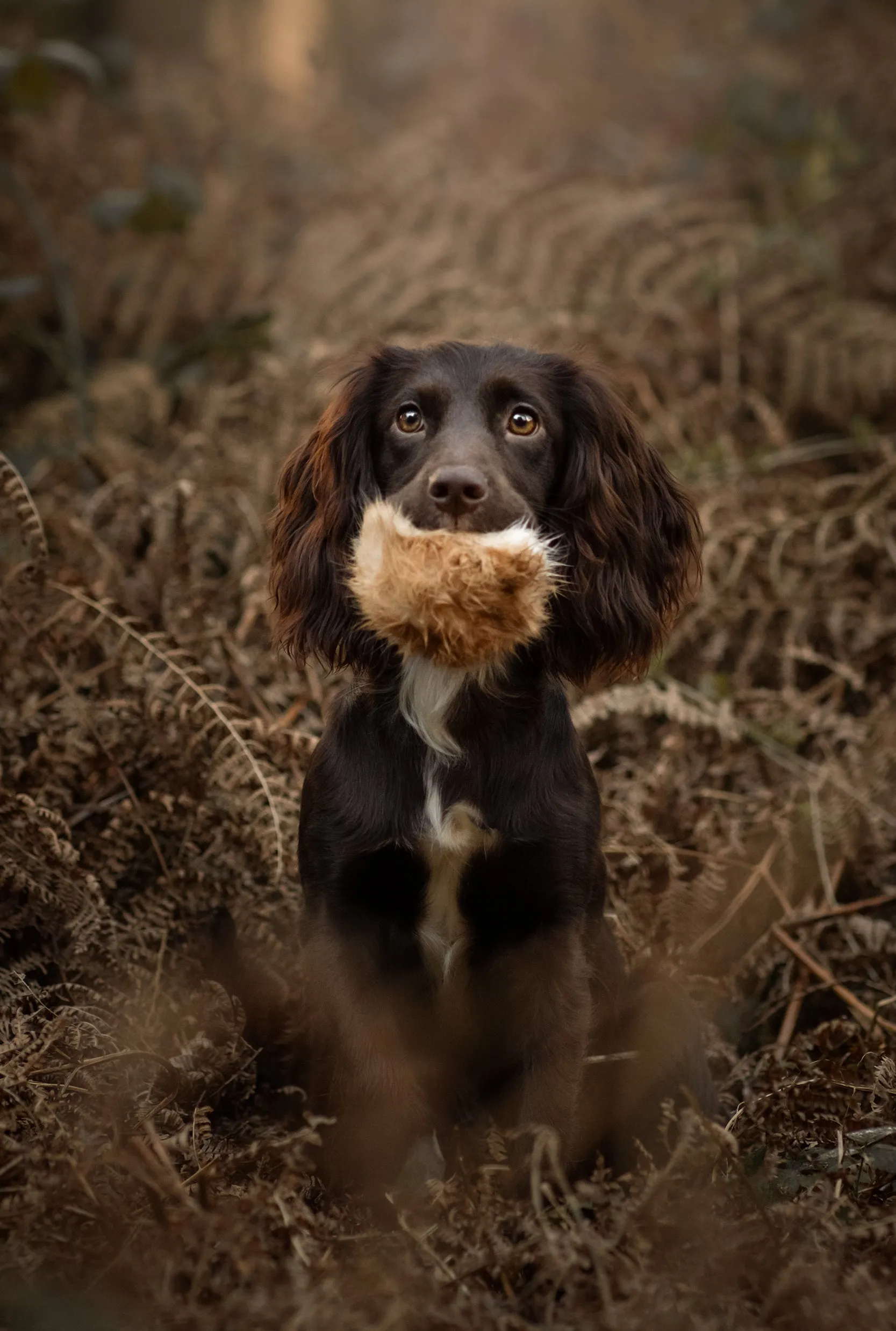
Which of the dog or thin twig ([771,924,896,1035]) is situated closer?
the dog

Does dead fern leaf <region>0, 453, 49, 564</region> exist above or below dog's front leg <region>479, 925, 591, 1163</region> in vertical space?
above

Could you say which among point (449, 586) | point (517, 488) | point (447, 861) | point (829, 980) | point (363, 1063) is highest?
point (517, 488)

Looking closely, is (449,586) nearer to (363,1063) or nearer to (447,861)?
(447,861)

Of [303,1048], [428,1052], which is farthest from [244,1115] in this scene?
[428,1052]

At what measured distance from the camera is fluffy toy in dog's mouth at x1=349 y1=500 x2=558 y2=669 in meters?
2.23

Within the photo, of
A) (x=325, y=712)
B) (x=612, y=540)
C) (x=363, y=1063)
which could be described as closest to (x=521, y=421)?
(x=612, y=540)

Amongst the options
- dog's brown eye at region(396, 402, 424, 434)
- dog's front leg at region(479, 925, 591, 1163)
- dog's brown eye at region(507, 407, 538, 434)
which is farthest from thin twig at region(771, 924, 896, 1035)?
dog's brown eye at region(396, 402, 424, 434)

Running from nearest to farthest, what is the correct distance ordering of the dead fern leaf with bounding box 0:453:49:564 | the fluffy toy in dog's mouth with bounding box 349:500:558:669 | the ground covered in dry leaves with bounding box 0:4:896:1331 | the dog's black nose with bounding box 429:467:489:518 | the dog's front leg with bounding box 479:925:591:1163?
→ 1. the ground covered in dry leaves with bounding box 0:4:896:1331
2. the fluffy toy in dog's mouth with bounding box 349:500:558:669
3. the dog's black nose with bounding box 429:467:489:518
4. the dog's front leg with bounding box 479:925:591:1163
5. the dead fern leaf with bounding box 0:453:49:564

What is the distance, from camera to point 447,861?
2465mm

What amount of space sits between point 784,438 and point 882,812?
201 cm

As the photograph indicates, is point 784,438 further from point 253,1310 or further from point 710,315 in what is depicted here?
point 253,1310

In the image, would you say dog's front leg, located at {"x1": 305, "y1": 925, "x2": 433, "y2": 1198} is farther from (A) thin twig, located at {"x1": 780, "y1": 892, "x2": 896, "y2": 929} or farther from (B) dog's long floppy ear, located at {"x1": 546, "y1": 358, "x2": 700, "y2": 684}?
(A) thin twig, located at {"x1": 780, "y1": 892, "x2": 896, "y2": 929}

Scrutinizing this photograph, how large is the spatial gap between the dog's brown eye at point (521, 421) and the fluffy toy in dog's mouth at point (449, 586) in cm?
41

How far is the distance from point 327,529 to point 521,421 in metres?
0.49
